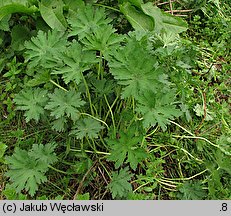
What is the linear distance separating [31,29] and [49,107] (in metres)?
0.82

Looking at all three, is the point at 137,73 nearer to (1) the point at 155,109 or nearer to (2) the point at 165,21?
(1) the point at 155,109

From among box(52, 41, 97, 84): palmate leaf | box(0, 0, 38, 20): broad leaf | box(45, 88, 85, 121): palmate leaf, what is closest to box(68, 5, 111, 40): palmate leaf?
box(52, 41, 97, 84): palmate leaf

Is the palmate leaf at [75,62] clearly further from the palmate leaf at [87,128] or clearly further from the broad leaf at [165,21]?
the broad leaf at [165,21]

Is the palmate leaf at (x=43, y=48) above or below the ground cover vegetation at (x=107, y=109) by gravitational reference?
above

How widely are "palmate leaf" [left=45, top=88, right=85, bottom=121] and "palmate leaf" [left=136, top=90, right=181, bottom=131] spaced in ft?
0.84

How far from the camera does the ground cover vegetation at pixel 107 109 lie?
178cm

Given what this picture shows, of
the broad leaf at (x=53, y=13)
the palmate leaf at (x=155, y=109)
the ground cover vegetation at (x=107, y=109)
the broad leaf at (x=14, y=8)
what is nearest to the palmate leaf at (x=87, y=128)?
the ground cover vegetation at (x=107, y=109)

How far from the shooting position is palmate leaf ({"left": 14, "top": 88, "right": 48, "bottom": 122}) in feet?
6.15

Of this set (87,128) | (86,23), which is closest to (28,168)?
(87,128)

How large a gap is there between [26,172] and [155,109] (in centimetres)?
58

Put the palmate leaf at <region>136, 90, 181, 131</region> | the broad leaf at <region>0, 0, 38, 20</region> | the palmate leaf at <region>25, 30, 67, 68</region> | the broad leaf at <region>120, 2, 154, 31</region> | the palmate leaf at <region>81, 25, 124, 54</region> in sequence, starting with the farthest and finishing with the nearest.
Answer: the broad leaf at <region>120, 2, 154, 31</region> < the broad leaf at <region>0, 0, 38, 20</region> < the palmate leaf at <region>25, 30, 67, 68</region> < the palmate leaf at <region>81, 25, 124, 54</region> < the palmate leaf at <region>136, 90, 181, 131</region>

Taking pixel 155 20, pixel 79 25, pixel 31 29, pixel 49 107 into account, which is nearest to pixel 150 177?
Result: pixel 49 107

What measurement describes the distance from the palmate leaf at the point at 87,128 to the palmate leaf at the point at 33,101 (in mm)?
164

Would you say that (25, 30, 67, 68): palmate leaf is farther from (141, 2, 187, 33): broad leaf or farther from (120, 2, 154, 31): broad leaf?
(141, 2, 187, 33): broad leaf
